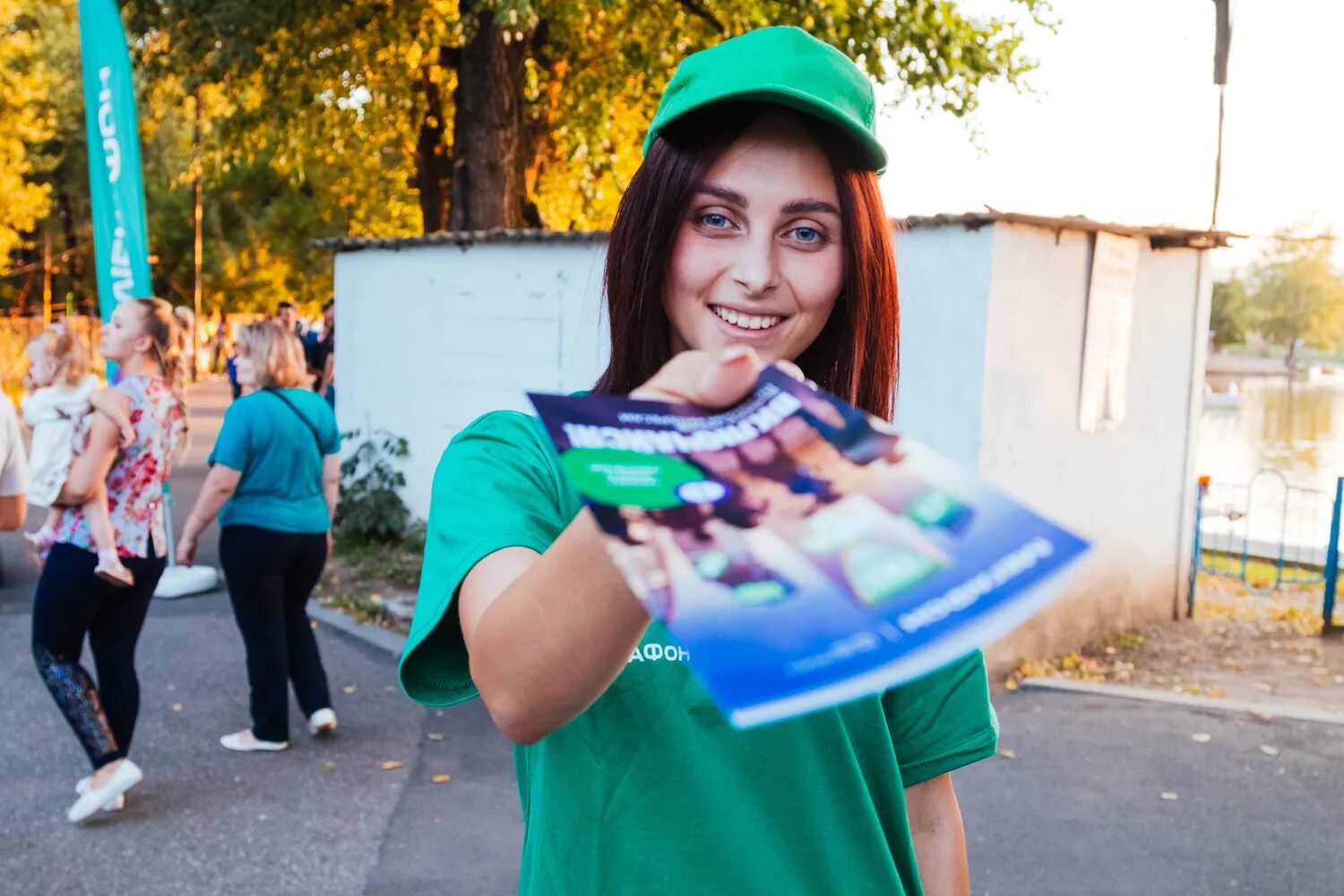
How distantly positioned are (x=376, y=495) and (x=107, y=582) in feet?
18.0

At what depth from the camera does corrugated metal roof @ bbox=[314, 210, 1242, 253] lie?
6.48 meters

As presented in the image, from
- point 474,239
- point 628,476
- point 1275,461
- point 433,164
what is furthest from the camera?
point 1275,461

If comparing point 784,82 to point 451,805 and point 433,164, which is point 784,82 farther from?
point 433,164

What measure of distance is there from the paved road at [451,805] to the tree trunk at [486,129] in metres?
6.58

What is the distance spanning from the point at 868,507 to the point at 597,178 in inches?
649

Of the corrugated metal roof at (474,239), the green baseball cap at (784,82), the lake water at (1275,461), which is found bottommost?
the lake water at (1275,461)

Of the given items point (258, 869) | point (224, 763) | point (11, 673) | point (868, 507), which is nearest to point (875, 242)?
point (868, 507)

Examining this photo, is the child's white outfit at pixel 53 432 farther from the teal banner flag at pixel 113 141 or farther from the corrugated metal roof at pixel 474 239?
the corrugated metal roof at pixel 474 239

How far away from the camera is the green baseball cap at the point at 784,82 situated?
1.25 m

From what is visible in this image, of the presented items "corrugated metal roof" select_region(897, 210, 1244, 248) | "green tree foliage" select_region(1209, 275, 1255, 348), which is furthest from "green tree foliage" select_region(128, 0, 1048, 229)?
"green tree foliage" select_region(1209, 275, 1255, 348)

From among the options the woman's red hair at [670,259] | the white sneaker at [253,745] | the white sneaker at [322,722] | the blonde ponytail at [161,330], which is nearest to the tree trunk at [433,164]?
the blonde ponytail at [161,330]

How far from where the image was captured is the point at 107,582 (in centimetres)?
479

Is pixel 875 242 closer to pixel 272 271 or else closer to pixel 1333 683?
pixel 1333 683

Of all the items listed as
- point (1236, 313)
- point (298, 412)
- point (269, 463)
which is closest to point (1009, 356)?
point (298, 412)
